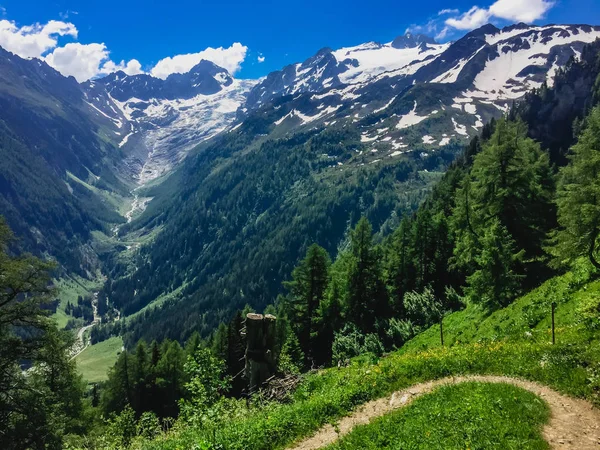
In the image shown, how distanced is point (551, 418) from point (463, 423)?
2528mm

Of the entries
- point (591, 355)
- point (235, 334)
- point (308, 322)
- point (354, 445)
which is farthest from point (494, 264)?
point (235, 334)

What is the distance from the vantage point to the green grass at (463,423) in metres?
10.8

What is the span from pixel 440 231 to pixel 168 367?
54.2 metres

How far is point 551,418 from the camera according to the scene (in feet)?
38.3

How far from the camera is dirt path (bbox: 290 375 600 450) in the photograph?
35.4ft

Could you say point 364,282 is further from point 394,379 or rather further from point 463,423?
point 463,423

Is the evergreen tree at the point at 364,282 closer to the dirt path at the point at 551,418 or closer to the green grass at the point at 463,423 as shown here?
the dirt path at the point at 551,418

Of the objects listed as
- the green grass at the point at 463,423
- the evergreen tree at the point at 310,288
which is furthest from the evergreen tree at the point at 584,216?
the evergreen tree at the point at 310,288

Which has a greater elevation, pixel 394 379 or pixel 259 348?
pixel 259 348

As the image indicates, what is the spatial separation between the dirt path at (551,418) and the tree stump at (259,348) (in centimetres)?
252

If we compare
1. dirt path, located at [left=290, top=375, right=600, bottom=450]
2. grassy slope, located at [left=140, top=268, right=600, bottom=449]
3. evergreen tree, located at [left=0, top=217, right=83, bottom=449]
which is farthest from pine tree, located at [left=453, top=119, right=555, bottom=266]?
evergreen tree, located at [left=0, top=217, right=83, bottom=449]

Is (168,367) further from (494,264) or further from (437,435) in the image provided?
(437,435)

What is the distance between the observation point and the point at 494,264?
1297 inches

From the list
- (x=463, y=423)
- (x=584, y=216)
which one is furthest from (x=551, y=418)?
(x=584, y=216)
